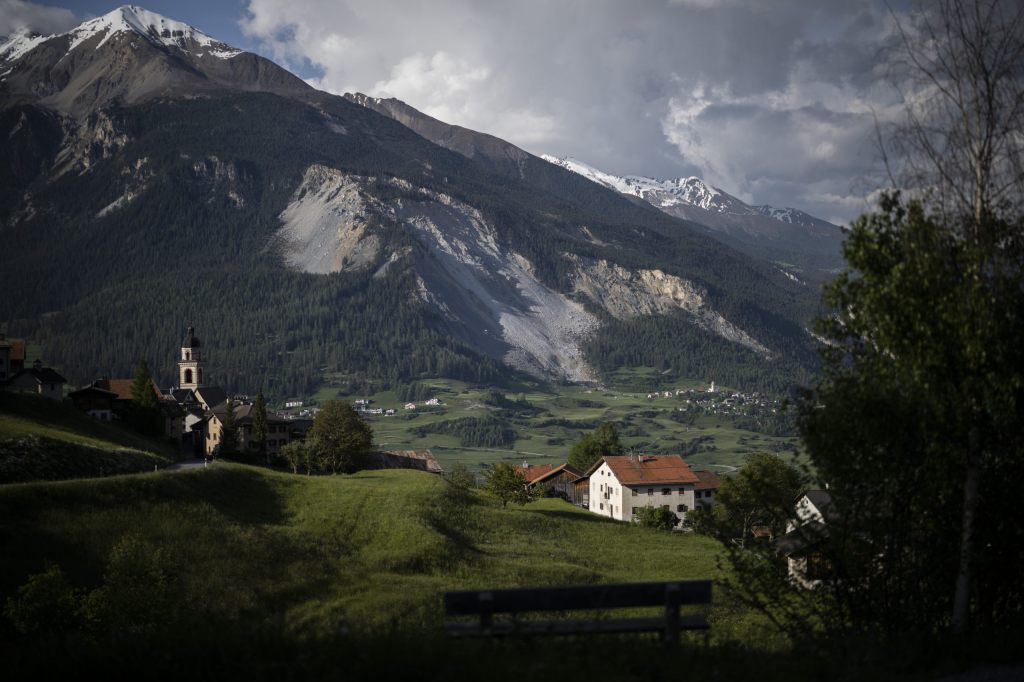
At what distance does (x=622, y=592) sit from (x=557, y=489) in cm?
10298

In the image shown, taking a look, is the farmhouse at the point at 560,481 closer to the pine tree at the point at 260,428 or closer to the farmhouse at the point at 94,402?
the pine tree at the point at 260,428

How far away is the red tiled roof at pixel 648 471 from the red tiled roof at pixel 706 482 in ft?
4.26

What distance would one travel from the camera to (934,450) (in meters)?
15.3

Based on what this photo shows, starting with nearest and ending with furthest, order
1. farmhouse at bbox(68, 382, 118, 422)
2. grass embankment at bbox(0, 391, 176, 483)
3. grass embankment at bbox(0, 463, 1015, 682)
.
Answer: grass embankment at bbox(0, 463, 1015, 682)
grass embankment at bbox(0, 391, 176, 483)
farmhouse at bbox(68, 382, 118, 422)

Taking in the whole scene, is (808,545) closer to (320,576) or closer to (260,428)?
(320,576)

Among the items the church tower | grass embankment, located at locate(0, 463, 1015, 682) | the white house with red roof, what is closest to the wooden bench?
grass embankment, located at locate(0, 463, 1015, 682)

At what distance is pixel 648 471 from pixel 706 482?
8.72 meters

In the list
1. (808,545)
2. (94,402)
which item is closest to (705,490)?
(94,402)

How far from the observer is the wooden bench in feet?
42.9

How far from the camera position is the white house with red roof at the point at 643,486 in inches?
3927

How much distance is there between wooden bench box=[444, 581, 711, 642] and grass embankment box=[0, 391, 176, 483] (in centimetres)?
4647

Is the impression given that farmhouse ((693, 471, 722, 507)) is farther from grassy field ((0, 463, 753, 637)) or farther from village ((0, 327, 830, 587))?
grassy field ((0, 463, 753, 637))

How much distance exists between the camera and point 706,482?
346 ft

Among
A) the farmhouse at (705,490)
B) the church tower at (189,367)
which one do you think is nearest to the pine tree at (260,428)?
the church tower at (189,367)
